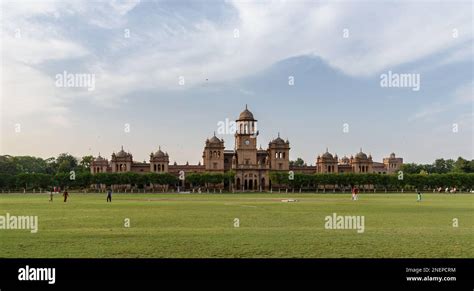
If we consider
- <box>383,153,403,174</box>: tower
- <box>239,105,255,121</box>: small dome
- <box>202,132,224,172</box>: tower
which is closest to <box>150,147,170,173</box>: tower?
<box>202,132,224,172</box>: tower

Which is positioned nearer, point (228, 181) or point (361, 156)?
point (228, 181)

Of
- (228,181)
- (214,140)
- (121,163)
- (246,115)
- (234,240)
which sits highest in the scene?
(246,115)

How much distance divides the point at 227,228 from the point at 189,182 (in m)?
74.4

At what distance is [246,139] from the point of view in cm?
10931

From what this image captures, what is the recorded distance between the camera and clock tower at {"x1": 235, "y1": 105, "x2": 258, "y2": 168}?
109 metres

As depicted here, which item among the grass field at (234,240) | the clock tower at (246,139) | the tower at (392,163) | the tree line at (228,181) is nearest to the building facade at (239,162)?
the clock tower at (246,139)

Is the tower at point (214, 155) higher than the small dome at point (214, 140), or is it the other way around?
the small dome at point (214, 140)

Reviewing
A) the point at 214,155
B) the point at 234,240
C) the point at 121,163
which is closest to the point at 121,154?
the point at 121,163

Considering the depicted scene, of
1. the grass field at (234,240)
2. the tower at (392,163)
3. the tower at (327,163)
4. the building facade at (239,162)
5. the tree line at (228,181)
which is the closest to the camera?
the grass field at (234,240)

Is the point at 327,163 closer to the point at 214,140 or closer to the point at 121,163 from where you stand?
the point at 214,140

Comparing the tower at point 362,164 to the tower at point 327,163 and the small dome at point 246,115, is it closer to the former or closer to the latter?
the tower at point 327,163

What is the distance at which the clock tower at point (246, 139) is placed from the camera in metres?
109
